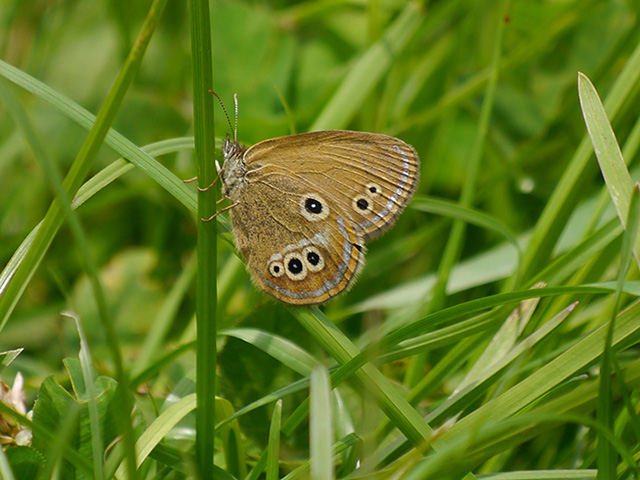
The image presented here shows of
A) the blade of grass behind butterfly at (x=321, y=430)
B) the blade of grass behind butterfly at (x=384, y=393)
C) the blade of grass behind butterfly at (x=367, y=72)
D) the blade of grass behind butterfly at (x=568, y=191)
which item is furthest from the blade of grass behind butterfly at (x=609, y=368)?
the blade of grass behind butterfly at (x=367, y=72)

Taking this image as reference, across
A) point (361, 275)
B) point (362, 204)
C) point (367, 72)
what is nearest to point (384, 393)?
point (362, 204)

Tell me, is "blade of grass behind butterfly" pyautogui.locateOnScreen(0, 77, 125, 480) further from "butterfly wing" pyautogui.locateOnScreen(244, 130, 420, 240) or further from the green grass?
"butterfly wing" pyautogui.locateOnScreen(244, 130, 420, 240)

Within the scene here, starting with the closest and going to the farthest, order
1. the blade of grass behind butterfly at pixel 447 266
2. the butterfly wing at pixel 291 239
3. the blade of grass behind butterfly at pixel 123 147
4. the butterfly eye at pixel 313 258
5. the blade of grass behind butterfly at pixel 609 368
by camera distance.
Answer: the blade of grass behind butterfly at pixel 609 368, the blade of grass behind butterfly at pixel 123 147, the butterfly wing at pixel 291 239, the butterfly eye at pixel 313 258, the blade of grass behind butterfly at pixel 447 266

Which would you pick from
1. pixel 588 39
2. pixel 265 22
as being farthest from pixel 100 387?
pixel 588 39

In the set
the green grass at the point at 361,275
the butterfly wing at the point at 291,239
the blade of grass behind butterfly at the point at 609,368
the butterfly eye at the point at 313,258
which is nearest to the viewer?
the blade of grass behind butterfly at the point at 609,368

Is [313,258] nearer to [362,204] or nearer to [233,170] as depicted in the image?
[362,204]

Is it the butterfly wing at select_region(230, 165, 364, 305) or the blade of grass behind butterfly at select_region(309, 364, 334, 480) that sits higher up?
the butterfly wing at select_region(230, 165, 364, 305)

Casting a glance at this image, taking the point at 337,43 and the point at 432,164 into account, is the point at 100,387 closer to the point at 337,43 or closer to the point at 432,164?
the point at 432,164

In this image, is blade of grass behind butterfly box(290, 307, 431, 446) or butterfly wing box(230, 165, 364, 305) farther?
butterfly wing box(230, 165, 364, 305)

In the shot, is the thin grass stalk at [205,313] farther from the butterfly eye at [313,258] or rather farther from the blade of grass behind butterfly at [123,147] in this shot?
the butterfly eye at [313,258]

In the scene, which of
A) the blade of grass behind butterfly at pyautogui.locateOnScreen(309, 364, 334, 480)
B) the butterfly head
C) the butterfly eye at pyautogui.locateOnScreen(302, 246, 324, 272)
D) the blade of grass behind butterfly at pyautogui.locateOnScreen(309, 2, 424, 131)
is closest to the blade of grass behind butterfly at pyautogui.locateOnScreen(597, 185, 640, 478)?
the blade of grass behind butterfly at pyautogui.locateOnScreen(309, 364, 334, 480)
